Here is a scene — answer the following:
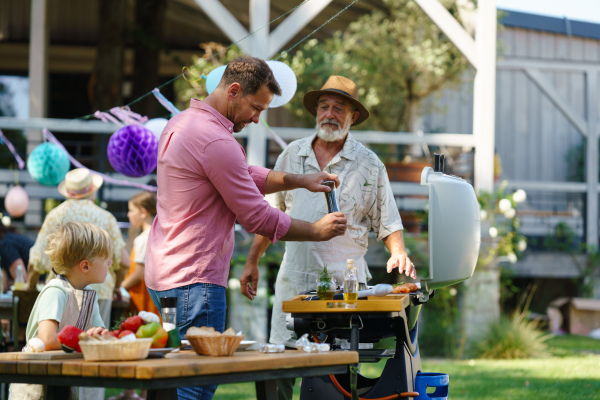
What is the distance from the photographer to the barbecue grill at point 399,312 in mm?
3229

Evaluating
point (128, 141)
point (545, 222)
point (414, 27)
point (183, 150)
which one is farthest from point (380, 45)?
point (183, 150)

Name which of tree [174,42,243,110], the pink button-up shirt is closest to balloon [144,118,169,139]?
tree [174,42,243,110]

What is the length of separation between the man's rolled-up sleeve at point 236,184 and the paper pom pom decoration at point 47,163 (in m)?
3.97

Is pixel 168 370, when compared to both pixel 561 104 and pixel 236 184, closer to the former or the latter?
pixel 236 184

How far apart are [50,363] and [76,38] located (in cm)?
1128

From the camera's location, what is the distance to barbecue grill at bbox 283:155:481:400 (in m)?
3.23

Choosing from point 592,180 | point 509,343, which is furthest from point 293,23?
point 592,180

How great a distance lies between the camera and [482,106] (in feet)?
27.6

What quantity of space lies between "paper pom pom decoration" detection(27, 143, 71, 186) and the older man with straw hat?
2.99 meters

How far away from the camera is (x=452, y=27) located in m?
8.28

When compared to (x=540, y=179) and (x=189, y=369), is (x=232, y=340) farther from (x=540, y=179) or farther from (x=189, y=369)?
(x=540, y=179)

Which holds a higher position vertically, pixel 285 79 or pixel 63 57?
pixel 63 57

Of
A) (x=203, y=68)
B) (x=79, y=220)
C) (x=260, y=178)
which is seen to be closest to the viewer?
(x=260, y=178)

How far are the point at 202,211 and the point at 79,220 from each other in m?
2.65
